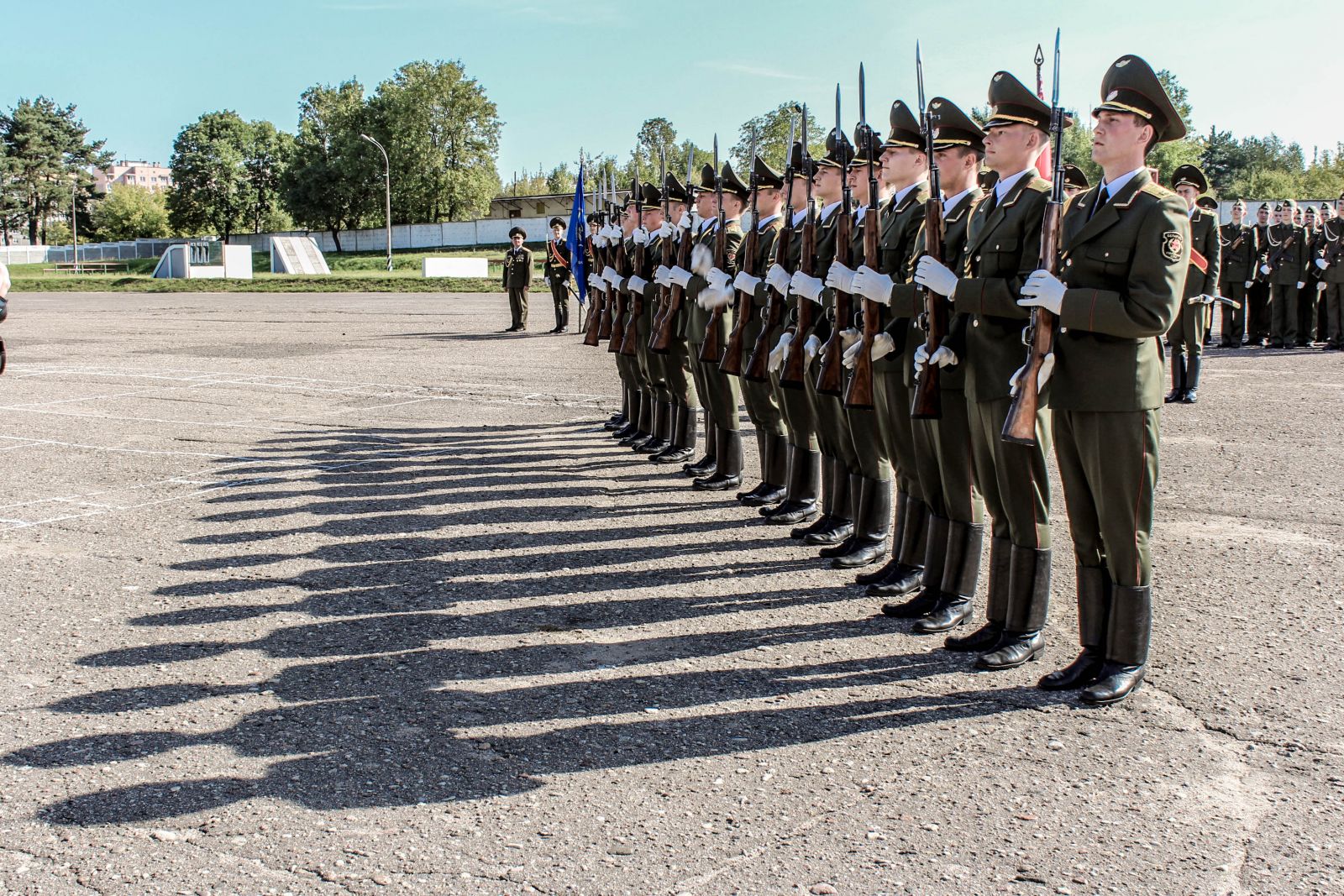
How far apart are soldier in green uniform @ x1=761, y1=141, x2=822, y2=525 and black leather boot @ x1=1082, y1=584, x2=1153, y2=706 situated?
2.65 metres

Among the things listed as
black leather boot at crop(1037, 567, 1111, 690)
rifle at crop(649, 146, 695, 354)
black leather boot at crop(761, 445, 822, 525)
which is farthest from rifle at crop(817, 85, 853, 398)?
rifle at crop(649, 146, 695, 354)

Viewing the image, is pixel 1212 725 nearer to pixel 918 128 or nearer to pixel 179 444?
pixel 918 128

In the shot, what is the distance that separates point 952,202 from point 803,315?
141 centimetres

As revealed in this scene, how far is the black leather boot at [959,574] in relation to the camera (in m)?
5.51

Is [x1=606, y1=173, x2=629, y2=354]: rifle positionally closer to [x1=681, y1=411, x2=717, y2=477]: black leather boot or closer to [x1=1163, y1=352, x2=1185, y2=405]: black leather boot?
[x1=681, y1=411, x2=717, y2=477]: black leather boot

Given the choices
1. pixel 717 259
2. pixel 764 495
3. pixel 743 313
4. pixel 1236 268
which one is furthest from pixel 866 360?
pixel 1236 268

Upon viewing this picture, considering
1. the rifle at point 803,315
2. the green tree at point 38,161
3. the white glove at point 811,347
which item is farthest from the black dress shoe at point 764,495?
the green tree at point 38,161

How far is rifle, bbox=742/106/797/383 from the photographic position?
721cm

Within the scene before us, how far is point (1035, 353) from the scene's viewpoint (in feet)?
14.9

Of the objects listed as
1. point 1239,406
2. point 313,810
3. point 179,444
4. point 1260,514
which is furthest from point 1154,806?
point 1239,406

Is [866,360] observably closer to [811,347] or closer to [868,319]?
[868,319]

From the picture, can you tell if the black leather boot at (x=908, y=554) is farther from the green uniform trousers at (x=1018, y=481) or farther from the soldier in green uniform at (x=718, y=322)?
the soldier in green uniform at (x=718, y=322)

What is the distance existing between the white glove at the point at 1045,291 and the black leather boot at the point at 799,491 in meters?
3.17

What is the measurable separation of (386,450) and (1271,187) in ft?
280
